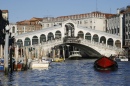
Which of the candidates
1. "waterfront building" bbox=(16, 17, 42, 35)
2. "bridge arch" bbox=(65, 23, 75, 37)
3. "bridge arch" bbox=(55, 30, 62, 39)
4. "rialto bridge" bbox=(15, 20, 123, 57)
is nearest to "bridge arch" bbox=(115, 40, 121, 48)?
"rialto bridge" bbox=(15, 20, 123, 57)

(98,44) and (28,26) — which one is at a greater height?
(28,26)

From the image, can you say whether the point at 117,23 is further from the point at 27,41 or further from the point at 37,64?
the point at 37,64

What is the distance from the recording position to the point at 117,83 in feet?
64.3

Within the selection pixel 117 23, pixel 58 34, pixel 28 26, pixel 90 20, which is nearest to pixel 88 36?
pixel 58 34

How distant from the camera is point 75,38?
47.3 meters

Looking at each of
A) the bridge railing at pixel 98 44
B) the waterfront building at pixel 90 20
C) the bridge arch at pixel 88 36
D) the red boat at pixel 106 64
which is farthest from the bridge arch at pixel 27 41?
the red boat at pixel 106 64

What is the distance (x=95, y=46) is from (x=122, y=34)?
5944 millimetres

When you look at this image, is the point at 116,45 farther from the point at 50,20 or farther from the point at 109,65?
the point at 109,65

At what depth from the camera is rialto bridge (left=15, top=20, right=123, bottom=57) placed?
155ft

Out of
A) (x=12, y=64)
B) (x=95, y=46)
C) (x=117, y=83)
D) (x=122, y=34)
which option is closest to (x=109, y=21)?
(x=122, y=34)

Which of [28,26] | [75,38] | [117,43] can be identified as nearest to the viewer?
[75,38]

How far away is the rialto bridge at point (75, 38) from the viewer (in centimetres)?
4719

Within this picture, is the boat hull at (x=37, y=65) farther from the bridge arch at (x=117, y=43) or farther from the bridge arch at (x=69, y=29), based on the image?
the bridge arch at (x=117, y=43)

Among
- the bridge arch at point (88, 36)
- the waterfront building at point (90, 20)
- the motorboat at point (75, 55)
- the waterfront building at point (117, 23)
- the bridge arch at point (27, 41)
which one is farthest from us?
the waterfront building at point (90, 20)
